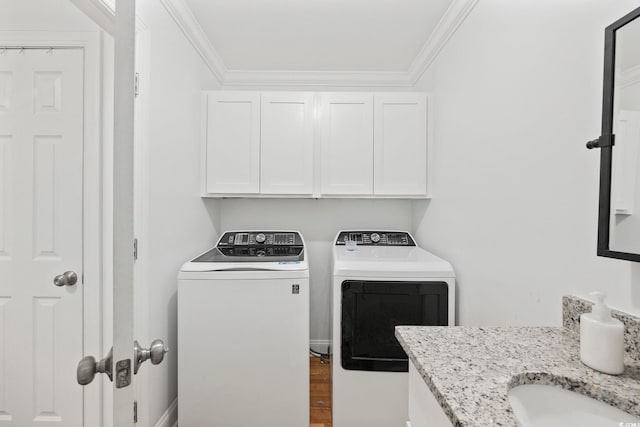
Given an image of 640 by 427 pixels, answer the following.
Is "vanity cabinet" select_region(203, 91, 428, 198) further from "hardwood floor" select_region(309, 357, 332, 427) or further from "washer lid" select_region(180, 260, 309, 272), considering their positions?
"hardwood floor" select_region(309, 357, 332, 427)

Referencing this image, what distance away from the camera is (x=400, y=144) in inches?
84.6

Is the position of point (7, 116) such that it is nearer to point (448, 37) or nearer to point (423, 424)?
point (423, 424)

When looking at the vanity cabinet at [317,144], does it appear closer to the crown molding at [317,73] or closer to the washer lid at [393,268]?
the crown molding at [317,73]

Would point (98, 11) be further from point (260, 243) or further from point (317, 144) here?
point (260, 243)

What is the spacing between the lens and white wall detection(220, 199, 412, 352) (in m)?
2.54

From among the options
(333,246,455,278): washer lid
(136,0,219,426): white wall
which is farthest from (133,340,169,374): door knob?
(333,246,455,278): washer lid

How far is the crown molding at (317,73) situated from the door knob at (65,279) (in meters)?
1.53

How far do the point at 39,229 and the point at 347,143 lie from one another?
1790 millimetres

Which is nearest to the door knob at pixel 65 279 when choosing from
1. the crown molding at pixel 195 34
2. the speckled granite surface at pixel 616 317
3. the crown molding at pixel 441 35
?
the crown molding at pixel 195 34

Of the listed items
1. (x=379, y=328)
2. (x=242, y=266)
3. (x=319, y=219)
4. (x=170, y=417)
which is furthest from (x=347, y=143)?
(x=170, y=417)

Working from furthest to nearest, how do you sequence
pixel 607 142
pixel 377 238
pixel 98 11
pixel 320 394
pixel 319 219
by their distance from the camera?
pixel 319 219
pixel 377 238
pixel 320 394
pixel 98 11
pixel 607 142

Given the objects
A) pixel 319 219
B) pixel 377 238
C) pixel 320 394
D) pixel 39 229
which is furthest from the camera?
pixel 319 219

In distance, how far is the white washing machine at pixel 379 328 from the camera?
5.25ft

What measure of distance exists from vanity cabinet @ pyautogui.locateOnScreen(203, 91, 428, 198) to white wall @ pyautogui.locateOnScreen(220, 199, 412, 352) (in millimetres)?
381
